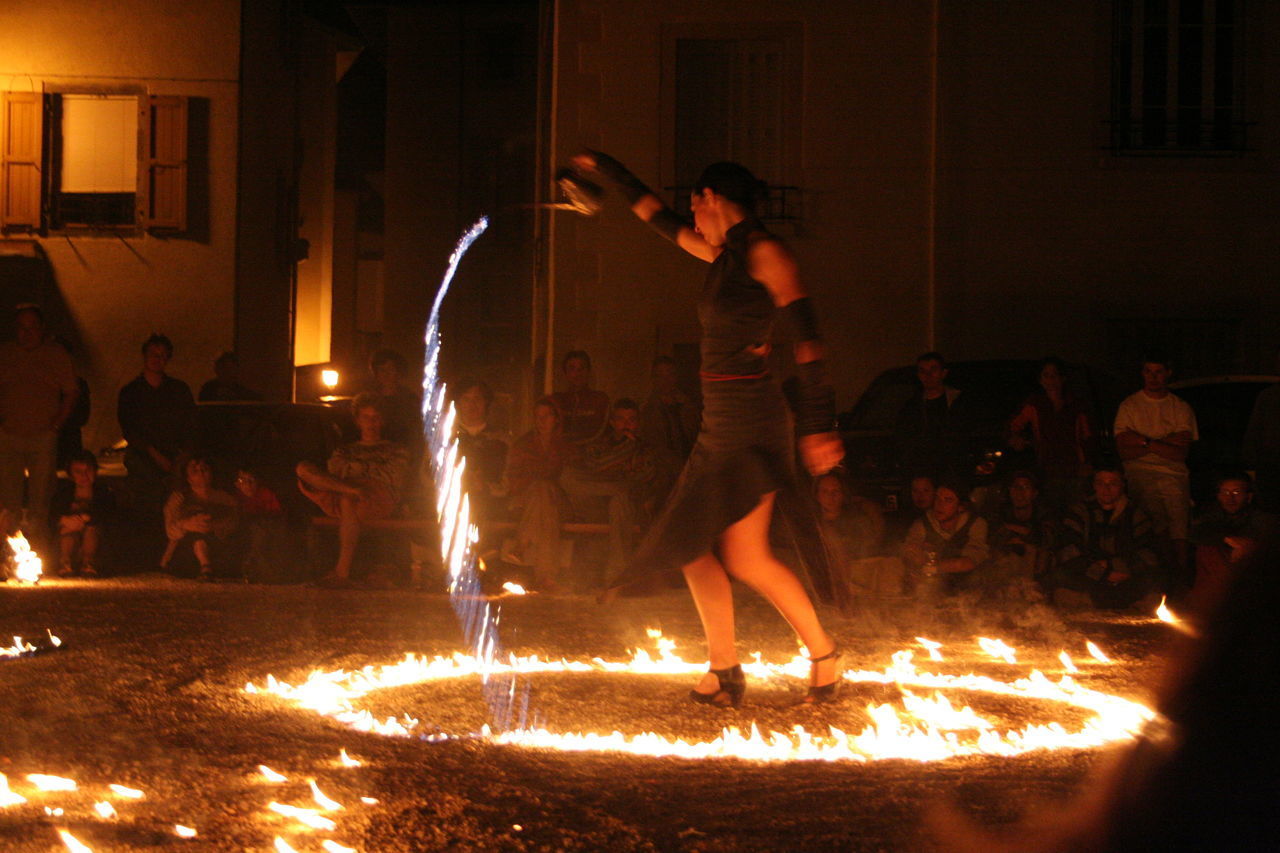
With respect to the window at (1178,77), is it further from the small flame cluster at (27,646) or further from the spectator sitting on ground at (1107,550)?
the small flame cluster at (27,646)

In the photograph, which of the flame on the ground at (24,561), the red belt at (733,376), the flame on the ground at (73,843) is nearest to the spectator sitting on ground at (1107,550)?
the red belt at (733,376)

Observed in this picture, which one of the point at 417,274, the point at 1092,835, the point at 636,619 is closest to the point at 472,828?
the point at 1092,835

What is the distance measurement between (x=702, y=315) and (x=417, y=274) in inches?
1371

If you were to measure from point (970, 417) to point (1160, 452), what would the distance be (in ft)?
5.18

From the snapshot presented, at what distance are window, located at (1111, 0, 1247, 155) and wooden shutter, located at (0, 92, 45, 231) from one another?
13.1 metres

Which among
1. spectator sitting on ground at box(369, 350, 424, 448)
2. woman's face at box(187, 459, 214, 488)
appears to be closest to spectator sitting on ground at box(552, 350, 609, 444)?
spectator sitting on ground at box(369, 350, 424, 448)

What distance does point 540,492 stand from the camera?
11.4 m

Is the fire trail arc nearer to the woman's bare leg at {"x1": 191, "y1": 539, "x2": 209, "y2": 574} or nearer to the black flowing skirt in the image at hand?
the woman's bare leg at {"x1": 191, "y1": 539, "x2": 209, "y2": 574}

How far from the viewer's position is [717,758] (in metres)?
5.27

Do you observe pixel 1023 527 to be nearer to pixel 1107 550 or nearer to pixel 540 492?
pixel 1107 550

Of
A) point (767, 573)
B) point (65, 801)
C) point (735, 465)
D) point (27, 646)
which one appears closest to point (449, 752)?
point (65, 801)

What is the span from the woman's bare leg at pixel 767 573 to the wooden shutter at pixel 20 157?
16158 mm

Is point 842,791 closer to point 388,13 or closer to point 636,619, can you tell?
point 636,619

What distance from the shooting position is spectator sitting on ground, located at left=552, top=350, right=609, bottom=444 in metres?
12.0
